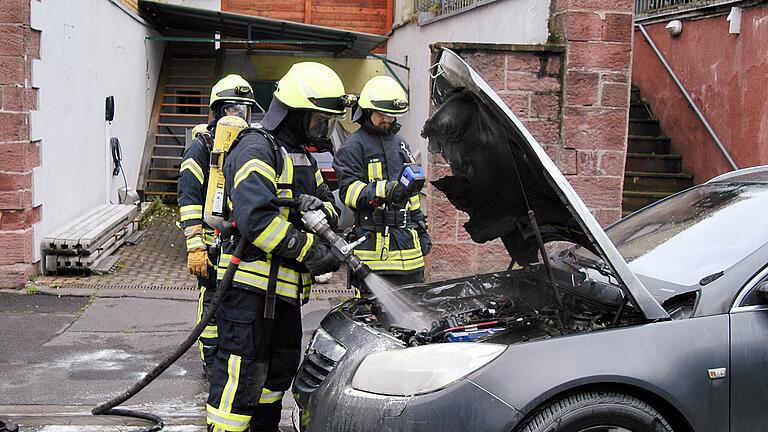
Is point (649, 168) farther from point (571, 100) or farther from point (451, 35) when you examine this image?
point (571, 100)

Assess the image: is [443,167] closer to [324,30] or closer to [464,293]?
[464,293]

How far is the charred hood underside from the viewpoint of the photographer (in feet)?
13.1

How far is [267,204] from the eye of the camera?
4199mm

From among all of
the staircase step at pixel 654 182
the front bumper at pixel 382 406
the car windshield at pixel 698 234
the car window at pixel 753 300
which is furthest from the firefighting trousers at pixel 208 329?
the staircase step at pixel 654 182

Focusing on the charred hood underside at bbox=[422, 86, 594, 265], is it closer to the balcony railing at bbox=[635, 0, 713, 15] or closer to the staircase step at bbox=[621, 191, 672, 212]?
the staircase step at bbox=[621, 191, 672, 212]

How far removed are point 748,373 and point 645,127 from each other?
26.7ft

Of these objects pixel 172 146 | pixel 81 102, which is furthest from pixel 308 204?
pixel 172 146

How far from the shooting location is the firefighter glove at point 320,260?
4.32 meters

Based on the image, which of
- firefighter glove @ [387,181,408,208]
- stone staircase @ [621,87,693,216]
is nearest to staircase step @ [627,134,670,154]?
stone staircase @ [621,87,693,216]

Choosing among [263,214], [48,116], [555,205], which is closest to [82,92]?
[48,116]

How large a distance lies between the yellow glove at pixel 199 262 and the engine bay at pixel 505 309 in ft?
4.89

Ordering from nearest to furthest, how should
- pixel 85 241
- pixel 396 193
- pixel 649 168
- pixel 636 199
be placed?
pixel 396 193 < pixel 85 241 < pixel 636 199 < pixel 649 168

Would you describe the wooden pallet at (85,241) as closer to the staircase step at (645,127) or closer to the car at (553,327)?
the car at (553,327)

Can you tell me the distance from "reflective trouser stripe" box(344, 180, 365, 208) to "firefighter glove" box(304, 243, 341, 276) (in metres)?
1.22
